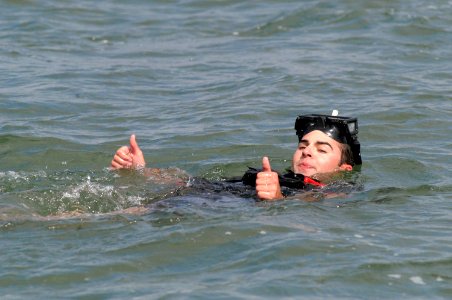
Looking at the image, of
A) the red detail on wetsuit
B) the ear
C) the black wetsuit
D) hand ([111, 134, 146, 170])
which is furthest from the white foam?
hand ([111, 134, 146, 170])

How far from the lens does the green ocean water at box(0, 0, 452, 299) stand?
7.47m

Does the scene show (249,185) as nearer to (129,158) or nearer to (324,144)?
(324,144)

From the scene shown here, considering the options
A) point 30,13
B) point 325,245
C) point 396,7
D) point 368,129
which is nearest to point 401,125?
point 368,129

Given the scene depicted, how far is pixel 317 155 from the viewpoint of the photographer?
10062 millimetres

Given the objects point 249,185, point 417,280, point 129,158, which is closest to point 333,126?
point 249,185

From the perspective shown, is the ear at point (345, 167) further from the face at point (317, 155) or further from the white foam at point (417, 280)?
the white foam at point (417, 280)

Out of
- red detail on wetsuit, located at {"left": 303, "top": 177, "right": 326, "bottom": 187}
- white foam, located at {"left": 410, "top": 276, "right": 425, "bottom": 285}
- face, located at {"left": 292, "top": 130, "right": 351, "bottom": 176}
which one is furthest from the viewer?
face, located at {"left": 292, "top": 130, "right": 351, "bottom": 176}

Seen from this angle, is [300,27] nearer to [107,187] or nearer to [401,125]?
[401,125]

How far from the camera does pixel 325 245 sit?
312 inches

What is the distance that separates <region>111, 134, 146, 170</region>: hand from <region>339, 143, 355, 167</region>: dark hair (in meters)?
1.92

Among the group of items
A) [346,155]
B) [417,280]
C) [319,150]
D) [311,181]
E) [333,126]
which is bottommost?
[417,280]

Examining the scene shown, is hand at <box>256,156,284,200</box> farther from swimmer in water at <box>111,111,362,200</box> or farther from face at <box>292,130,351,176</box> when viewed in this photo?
face at <box>292,130,351,176</box>

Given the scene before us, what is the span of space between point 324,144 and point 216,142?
7.61 feet

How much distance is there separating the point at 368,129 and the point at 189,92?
320 centimetres
